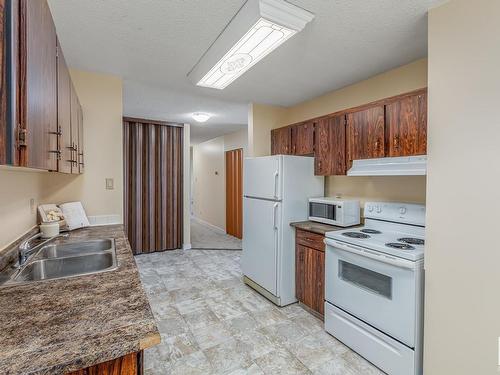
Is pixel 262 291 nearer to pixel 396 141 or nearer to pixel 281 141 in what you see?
pixel 281 141

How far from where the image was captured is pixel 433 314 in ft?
5.33

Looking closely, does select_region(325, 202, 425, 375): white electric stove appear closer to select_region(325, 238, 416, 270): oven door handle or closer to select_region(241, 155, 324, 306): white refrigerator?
select_region(325, 238, 416, 270): oven door handle

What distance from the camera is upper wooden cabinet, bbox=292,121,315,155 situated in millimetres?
3033

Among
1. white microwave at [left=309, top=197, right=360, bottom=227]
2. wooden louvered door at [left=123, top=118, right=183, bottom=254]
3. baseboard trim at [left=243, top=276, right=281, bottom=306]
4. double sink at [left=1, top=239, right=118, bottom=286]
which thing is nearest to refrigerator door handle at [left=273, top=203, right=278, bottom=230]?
white microwave at [left=309, top=197, right=360, bottom=227]

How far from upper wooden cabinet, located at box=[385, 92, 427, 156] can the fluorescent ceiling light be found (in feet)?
3.40

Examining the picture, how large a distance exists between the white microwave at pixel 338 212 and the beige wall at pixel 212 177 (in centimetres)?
307

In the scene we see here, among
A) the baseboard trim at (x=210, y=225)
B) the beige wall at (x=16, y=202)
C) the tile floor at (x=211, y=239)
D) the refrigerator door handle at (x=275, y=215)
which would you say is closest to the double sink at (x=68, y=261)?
the beige wall at (x=16, y=202)

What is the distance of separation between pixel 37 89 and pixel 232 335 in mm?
2218

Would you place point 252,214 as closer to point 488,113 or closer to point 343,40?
point 343,40

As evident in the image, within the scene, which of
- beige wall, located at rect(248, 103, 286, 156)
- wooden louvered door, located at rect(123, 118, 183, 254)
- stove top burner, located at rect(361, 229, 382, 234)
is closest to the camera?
stove top burner, located at rect(361, 229, 382, 234)

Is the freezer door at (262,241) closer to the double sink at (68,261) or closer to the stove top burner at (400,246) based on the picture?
the stove top burner at (400,246)

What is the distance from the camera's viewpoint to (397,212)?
2330 millimetres

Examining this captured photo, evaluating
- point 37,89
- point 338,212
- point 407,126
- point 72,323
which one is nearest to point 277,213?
point 338,212

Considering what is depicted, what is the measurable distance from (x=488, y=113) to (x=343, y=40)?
43.0 inches
